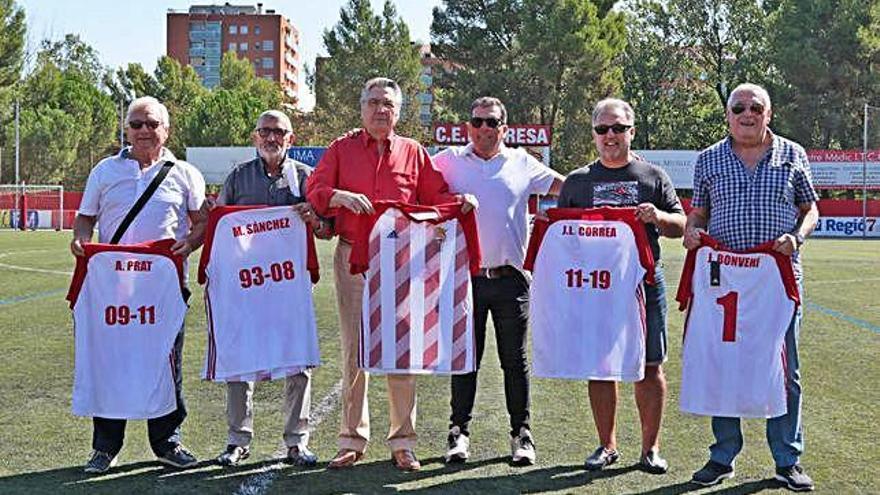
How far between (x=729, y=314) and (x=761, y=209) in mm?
616

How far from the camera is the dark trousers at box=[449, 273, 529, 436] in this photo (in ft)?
21.1

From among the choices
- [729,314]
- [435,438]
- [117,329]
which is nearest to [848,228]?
[435,438]

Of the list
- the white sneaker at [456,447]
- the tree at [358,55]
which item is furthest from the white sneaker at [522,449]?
the tree at [358,55]

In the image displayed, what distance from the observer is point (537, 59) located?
206 feet

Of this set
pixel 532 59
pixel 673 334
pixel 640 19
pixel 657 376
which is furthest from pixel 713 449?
pixel 640 19

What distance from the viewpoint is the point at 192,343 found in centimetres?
1102

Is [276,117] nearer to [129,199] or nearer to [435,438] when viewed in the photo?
[129,199]

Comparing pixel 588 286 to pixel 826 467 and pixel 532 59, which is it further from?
pixel 532 59

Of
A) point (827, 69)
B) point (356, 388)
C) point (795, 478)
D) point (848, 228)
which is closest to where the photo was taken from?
point (795, 478)

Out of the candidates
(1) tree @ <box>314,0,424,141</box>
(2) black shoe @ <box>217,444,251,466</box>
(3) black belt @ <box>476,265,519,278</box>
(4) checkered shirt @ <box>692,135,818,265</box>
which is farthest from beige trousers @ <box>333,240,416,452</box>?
(1) tree @ <box>314,0,424,141</box>

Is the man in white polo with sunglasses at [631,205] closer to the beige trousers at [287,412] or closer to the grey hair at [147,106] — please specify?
the beige trousers at [287,412]

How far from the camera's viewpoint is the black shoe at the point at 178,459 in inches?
243

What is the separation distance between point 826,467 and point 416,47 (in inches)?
2711

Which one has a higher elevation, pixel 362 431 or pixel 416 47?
pixel 416 47
